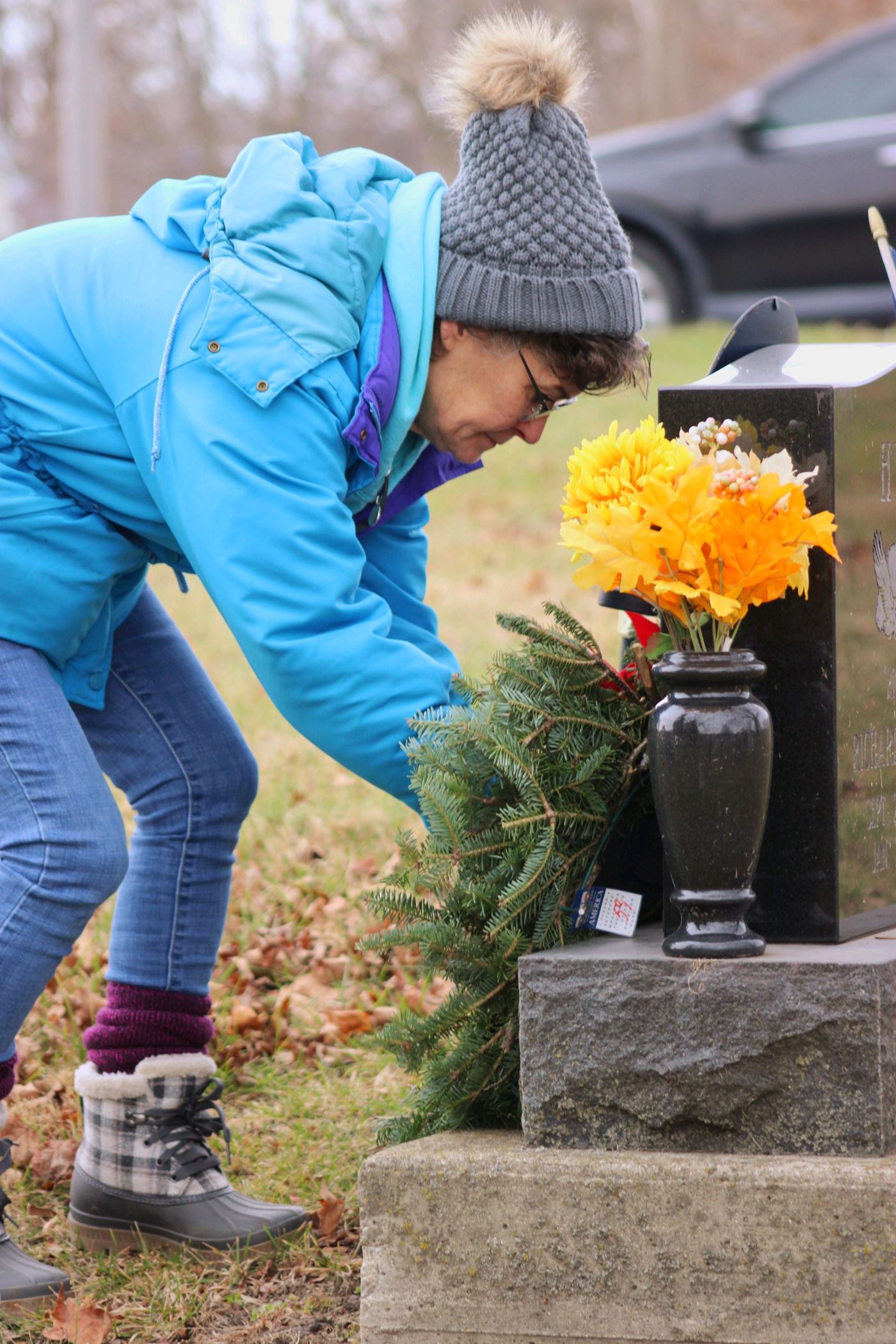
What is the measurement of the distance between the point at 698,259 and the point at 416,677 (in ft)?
25.6

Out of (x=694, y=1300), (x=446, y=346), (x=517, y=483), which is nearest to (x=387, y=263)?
(x=446, y=346)

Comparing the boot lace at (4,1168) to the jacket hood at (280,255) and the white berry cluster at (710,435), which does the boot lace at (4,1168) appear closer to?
the jacket hood at (280,255)

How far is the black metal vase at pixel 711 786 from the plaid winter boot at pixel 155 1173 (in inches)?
41.1

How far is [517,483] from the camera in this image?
8500mm

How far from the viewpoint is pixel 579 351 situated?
7.82 ft

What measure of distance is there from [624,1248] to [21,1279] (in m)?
1.00

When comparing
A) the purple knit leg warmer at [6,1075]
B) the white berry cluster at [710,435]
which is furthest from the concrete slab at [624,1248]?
the white berry cluster at [710,435]

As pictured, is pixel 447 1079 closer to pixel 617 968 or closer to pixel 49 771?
pixel 617 968

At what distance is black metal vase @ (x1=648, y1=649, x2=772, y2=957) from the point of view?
199 centimetres

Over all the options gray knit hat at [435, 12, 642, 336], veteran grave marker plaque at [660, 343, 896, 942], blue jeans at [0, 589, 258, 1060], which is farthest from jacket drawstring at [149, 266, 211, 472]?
veteran grave marker plaque at [660, 343, 896, 942]

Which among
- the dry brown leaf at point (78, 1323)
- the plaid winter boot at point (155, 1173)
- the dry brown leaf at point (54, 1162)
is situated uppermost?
the plaid winter boot at point (155, 1173)

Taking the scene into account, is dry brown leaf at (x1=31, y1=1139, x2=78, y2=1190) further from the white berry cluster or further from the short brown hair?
the white berry cluster

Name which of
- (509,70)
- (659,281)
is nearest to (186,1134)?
(509,70)

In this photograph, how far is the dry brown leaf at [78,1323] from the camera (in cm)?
240
